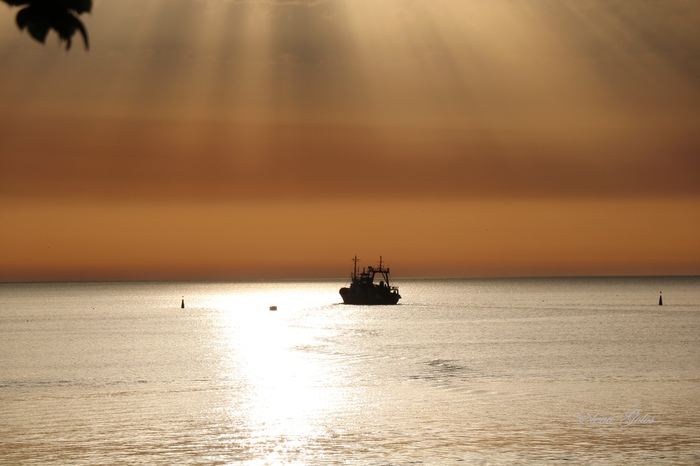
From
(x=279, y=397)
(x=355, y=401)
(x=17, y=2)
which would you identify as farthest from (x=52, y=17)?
(x=279, y=397)

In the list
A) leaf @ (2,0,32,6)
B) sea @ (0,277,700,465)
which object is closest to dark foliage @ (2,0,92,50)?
leaf @ (2,0,32,6)

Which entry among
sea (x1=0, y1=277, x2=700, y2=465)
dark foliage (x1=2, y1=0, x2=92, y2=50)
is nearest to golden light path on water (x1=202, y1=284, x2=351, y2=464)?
sea (x1=0, y1=277, x2=700, y2=465)

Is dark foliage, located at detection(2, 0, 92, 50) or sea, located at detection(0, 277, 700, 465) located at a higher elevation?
dark foliage, located at detection(2, 0, 92, 50)

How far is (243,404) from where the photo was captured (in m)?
50.8

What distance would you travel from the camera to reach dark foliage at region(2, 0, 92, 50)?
5.23 metres

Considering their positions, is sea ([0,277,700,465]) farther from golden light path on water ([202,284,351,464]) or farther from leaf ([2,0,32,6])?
leaf ([2,0,32,6])

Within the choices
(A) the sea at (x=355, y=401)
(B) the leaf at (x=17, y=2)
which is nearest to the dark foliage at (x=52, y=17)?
(B) the leaf at (x=17, y=2)

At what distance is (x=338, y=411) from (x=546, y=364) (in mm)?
32378

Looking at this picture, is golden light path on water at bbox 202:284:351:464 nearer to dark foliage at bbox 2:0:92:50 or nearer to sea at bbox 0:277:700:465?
sea at bbox 0:277:700:465

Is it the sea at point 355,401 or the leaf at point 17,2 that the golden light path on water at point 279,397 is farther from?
the leaf at point 17,2

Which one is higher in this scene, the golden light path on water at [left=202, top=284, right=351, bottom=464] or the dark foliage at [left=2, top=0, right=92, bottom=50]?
the dark foliage at [left=2, top=0, right=92, bottom=50]

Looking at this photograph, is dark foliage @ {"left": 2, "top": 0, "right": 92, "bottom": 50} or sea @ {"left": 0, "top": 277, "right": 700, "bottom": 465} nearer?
dark foliage @ {"left": 2, "top": 0, "right": 92, "bottom": 50}

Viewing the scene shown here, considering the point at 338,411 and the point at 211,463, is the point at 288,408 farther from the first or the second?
the point at 211,463

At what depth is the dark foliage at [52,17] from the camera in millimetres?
5227
